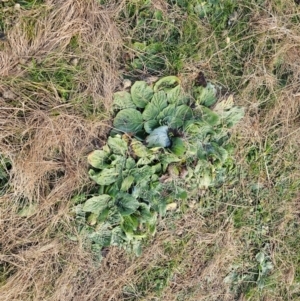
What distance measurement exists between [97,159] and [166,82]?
1.81 ft

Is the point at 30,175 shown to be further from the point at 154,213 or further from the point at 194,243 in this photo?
the point at 194,243

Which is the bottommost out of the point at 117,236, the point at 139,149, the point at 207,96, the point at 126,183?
the point at 117,236

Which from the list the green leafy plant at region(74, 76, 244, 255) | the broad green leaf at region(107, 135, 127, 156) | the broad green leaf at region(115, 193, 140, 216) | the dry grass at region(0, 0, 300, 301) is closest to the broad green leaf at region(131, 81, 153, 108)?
the green leafy plant at region(74, 76, 244, 255)

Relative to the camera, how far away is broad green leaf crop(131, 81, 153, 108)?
258 cm

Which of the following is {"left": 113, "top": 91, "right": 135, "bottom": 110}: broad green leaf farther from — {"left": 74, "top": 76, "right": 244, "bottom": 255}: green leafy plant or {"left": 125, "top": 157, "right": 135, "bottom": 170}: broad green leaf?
{"left": 125, "top": 157, "right": 135, "bottom": 170}: broad green leaf

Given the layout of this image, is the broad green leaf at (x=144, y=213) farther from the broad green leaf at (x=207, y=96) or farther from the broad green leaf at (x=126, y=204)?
the broad green leaf at (x=207, y=96)

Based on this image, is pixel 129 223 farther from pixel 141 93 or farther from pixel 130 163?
pixel 141 93

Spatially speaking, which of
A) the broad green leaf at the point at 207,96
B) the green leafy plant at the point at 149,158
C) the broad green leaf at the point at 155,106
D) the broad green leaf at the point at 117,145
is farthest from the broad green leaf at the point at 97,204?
the broad green leaf at the point at 207,96

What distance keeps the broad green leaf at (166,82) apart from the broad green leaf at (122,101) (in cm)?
15

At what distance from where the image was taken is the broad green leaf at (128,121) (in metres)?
2.58

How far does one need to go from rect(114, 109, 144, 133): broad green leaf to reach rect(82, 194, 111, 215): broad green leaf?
360 mm

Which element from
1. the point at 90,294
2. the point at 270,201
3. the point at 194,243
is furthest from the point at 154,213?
the point at 270,201

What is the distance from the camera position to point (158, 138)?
8.52 feet

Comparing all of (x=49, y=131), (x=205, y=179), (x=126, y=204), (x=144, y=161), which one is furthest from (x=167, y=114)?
(x=49, y=131)
